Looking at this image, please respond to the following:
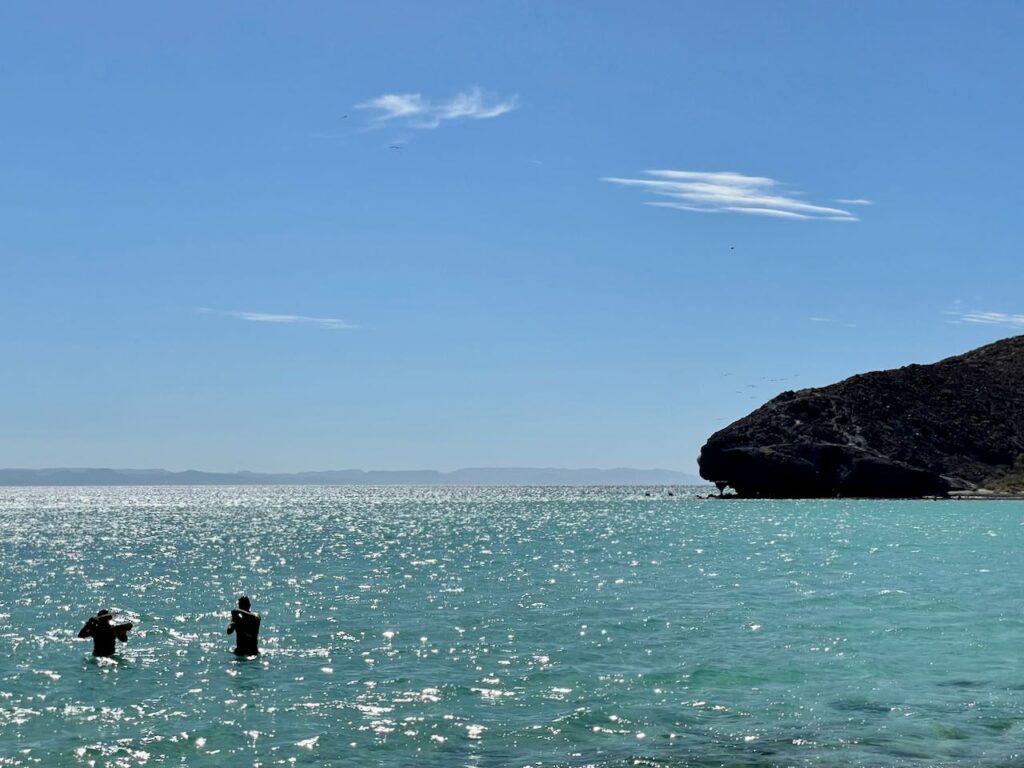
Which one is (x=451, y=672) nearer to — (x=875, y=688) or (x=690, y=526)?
(x=875, y=688)

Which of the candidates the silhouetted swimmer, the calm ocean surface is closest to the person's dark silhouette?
the calm ocean surface

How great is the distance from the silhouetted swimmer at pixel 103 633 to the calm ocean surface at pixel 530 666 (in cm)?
67

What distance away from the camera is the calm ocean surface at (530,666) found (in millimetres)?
20953

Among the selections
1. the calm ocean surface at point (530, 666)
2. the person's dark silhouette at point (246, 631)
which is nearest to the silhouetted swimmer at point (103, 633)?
the calm ocean surface at point (530, 666)

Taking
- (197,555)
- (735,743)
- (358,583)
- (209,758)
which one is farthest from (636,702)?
(197,555)

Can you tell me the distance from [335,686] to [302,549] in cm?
5893

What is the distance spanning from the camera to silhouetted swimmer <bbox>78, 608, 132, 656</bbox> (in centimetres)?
3081

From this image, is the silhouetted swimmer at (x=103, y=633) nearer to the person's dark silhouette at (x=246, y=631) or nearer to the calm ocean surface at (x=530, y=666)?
the calm ocean surface at (x=530, y=666)

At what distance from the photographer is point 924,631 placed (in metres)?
35.1

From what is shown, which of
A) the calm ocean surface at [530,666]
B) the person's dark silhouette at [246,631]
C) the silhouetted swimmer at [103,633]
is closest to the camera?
the calm ocean surface at [530,666]

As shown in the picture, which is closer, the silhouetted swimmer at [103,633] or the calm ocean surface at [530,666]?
the calm ocean surface at [530,666]

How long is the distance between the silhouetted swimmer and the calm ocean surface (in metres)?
0.67

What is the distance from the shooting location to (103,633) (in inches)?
1213

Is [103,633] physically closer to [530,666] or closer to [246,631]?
[246,631]
